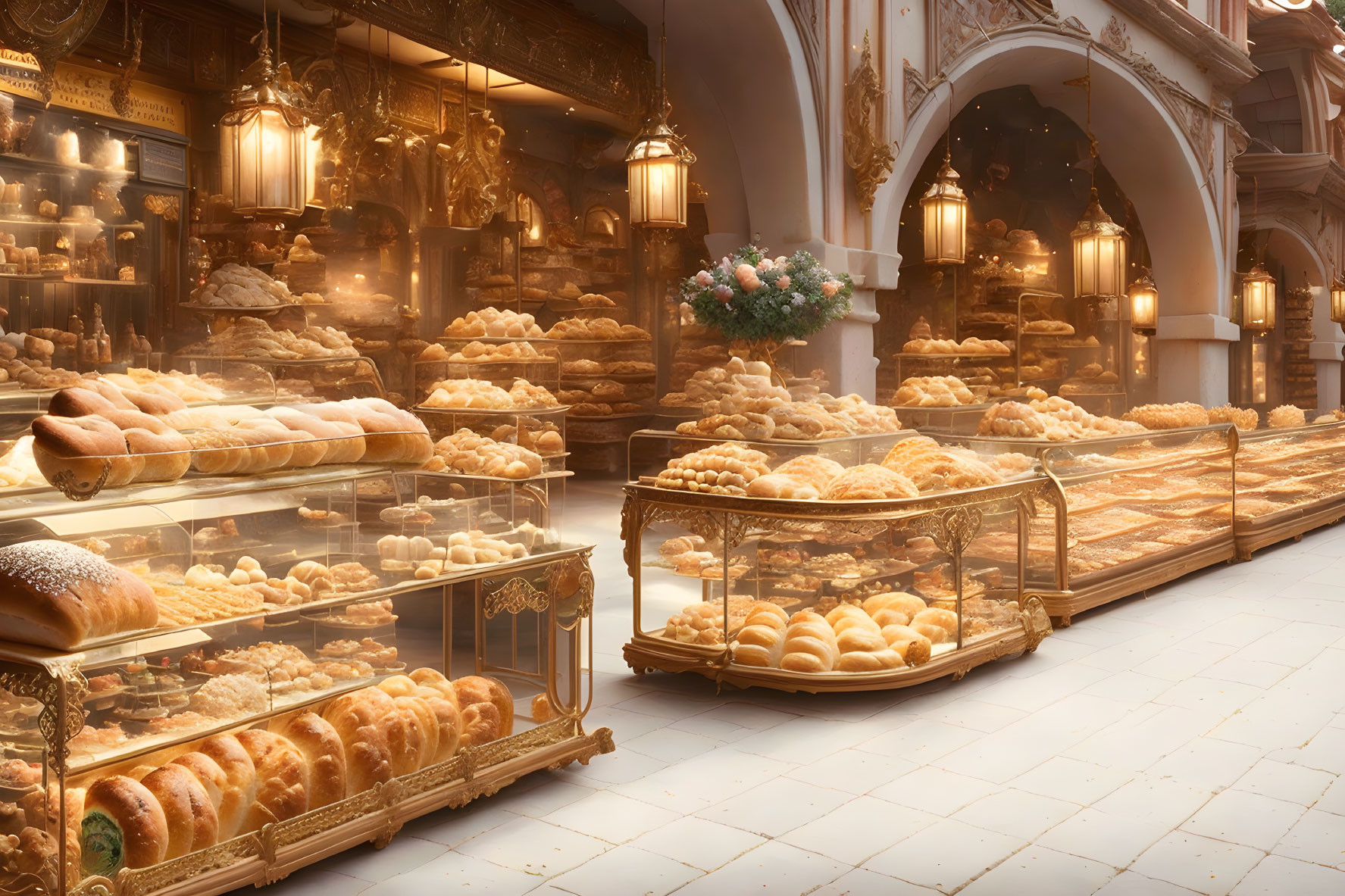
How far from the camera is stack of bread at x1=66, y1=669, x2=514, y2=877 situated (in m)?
2.53

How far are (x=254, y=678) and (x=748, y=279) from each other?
15.9 feet

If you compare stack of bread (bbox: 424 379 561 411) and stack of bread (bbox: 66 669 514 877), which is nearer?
stack of bread (bbox: 66 669 514 877)

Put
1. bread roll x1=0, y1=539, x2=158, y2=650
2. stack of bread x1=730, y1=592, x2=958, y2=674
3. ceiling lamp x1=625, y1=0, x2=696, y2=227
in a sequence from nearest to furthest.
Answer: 1. bread roll x1=0, y1=539, x2=158, y2=650
2. stack of bread x1=730, y1=592, x2=958, y2=674
3. ceiling lamp x1=625, y1=0, x2=696, y2=227

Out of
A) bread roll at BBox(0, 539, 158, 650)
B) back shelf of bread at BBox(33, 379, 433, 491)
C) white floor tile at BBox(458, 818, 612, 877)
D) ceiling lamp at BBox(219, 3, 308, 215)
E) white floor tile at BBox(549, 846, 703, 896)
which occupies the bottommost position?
white floor tile at BBox(549, 846, 703, 896)

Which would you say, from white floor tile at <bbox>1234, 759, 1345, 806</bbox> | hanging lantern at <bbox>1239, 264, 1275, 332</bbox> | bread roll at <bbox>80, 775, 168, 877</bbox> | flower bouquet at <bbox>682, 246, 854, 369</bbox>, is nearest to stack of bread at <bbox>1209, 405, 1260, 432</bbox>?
flower bouquet at <bbox>682, 246, 854, 369</bbox>

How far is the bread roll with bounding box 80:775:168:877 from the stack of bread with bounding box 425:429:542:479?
142 inches

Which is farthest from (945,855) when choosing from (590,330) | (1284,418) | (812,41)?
(590,330)

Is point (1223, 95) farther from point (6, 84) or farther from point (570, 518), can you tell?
point (6, 84)

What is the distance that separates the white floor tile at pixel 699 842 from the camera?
3.01m

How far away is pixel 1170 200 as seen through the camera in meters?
15.1

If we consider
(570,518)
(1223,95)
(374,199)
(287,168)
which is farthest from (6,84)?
(1223,95)

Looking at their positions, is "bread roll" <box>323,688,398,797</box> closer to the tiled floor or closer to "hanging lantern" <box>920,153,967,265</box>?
the tiled floor

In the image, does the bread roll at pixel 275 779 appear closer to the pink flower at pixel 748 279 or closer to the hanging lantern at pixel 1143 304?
the pink flower at pixel 748 279

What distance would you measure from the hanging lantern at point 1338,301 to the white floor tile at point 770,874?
19.3m
